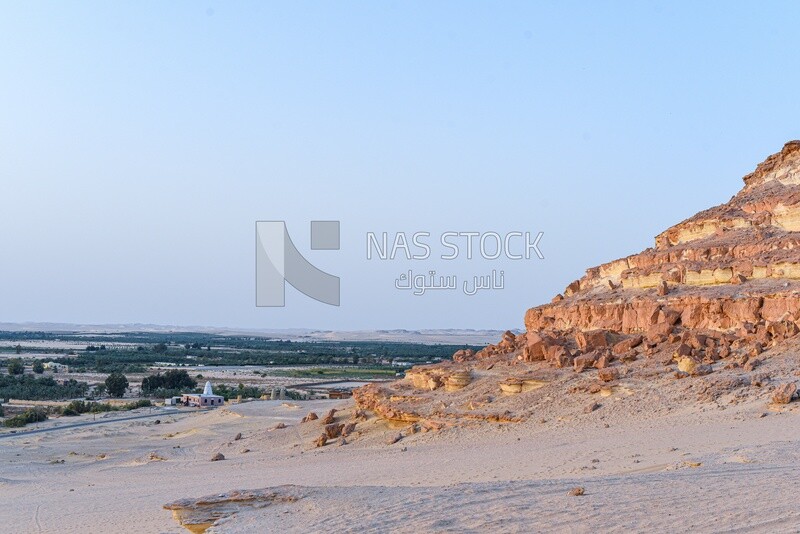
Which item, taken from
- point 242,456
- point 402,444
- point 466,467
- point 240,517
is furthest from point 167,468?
point 240,517

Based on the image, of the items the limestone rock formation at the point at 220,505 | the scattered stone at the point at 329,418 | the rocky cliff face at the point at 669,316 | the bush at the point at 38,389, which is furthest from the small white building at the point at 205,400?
the limestone rock formation at the point at 220,505

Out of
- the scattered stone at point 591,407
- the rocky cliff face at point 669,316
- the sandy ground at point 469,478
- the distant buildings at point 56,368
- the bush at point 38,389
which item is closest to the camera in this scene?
the sandy ground at point 469,478

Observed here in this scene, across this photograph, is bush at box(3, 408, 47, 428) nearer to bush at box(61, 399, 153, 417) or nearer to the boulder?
bush at box(61, 399, 153, 417)

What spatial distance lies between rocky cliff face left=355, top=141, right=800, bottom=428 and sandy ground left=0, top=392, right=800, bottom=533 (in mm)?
1751

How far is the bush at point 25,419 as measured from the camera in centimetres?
3498

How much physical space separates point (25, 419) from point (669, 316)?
27.1 meters

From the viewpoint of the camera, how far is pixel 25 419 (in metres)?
35.9

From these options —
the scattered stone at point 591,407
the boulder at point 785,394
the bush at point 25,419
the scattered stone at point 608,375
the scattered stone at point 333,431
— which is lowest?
the bush at point 25,419

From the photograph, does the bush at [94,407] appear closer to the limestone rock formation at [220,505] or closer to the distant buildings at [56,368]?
the limestone rock formation at [220,505]

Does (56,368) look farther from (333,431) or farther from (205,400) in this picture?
(333,431)

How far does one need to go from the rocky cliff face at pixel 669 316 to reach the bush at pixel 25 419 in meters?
18.2

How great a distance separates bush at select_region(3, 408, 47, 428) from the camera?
115 feet

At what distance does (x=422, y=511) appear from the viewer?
34.2ft

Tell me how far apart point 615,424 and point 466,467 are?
10.6ft
